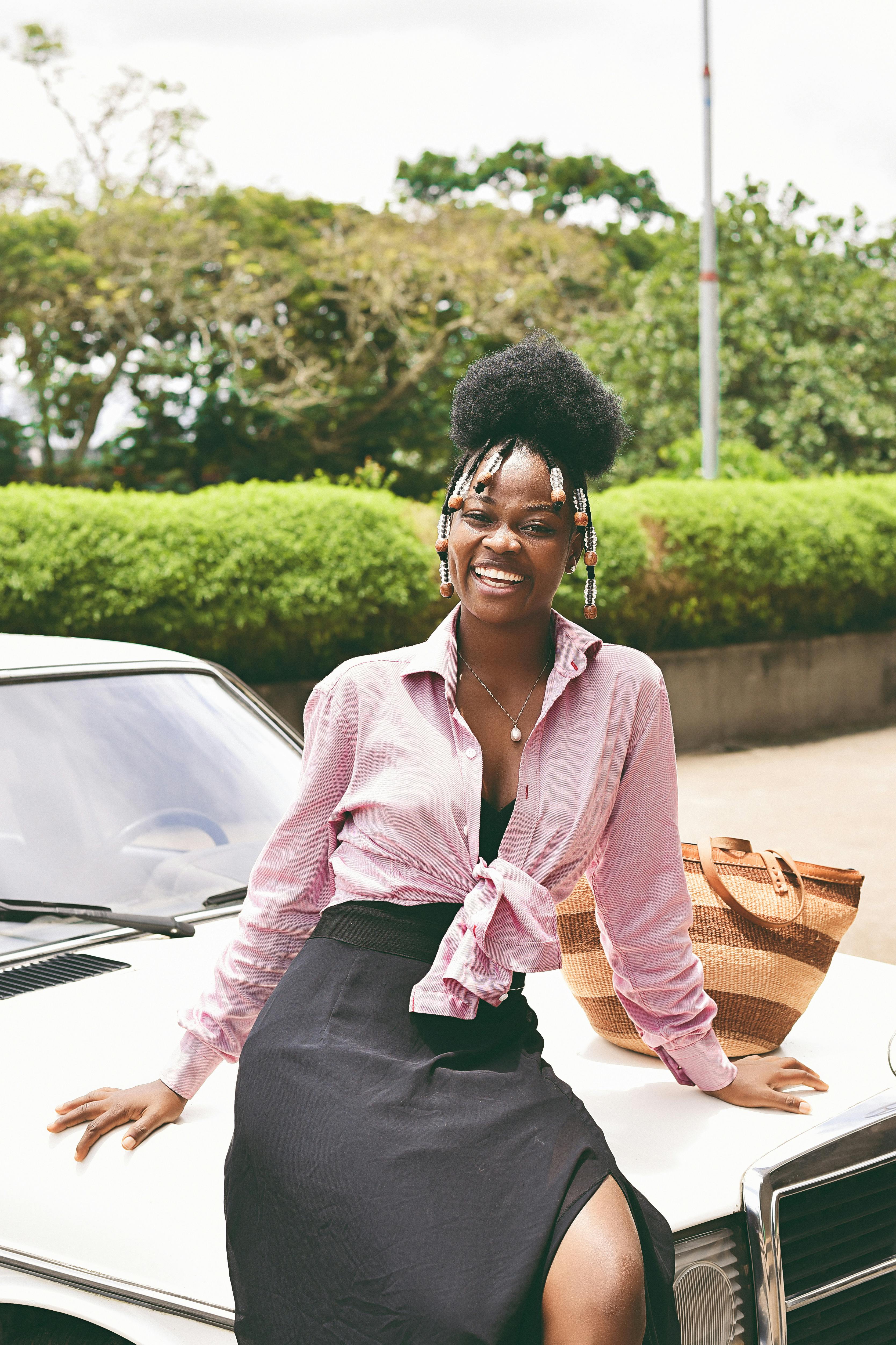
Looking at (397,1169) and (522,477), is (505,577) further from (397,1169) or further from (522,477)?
(397,1169)

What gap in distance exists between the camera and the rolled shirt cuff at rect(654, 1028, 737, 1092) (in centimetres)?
210

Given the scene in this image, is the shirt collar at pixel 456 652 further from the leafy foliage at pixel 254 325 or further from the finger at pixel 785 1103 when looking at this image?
the leafy foliage at pixel 254 325

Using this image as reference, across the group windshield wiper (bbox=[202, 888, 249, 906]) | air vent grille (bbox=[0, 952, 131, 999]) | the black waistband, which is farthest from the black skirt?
windshield wiper (bbox=[202, 888, 249, 906])

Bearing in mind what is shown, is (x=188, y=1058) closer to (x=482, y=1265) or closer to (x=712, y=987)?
(x=482, y=1265)

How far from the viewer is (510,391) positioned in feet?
6.66

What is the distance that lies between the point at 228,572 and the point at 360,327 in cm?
911

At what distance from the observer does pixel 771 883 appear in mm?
2373

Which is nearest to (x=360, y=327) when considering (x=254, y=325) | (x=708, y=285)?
(x=254, y=325)

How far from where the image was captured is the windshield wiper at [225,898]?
9.23 ft

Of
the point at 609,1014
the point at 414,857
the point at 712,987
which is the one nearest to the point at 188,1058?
the point at 414,857

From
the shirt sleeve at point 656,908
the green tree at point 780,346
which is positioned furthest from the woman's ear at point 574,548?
the green tree at point 780,346

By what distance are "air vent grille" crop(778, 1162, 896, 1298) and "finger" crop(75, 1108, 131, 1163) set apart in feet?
3.22

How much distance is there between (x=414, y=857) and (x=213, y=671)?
176 centimetres

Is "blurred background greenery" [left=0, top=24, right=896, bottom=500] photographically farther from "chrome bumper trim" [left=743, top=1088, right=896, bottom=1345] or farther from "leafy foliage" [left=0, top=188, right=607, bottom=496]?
"chrome bumper trim" [left=743, top=1088, right=896, bottom=1345]
